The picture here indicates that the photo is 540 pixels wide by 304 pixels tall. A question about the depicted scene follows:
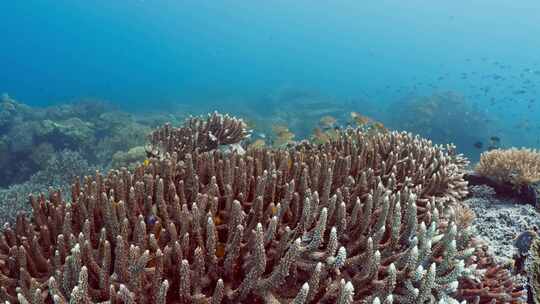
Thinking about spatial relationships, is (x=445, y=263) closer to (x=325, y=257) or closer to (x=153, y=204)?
(x=325, y=257)

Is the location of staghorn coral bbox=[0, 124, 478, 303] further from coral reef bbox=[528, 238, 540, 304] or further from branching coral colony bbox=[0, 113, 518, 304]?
coral reef bbox=[528, 238, 540, 304]

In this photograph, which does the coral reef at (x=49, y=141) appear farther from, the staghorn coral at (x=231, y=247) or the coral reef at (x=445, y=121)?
the coral reef at (x=445, y=121)

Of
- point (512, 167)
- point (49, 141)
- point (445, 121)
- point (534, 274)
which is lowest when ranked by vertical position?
point (49, 141)

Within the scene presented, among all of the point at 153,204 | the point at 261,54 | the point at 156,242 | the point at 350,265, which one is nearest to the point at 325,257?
A: the point at 350,265

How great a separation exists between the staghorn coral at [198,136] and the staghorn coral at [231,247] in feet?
10.4

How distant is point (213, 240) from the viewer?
264 cm

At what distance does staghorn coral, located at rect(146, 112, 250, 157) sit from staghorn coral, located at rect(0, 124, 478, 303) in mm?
3181

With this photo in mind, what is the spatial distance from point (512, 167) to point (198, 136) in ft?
19.2

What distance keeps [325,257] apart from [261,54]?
175337 mm

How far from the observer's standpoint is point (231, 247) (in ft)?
8.81

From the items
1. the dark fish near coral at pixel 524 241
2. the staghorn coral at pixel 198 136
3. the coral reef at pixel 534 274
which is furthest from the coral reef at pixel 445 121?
the coral reef at pixel 534 274

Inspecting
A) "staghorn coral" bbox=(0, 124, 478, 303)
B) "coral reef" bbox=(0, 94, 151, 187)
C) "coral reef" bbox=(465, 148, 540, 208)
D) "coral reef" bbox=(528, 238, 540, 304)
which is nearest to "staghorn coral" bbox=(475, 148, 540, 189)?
"coral reef" bbox=(465, 148, 540, 208)

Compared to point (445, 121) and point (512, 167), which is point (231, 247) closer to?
point (512, 167)

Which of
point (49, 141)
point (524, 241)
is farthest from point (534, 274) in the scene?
point (49, 141)
